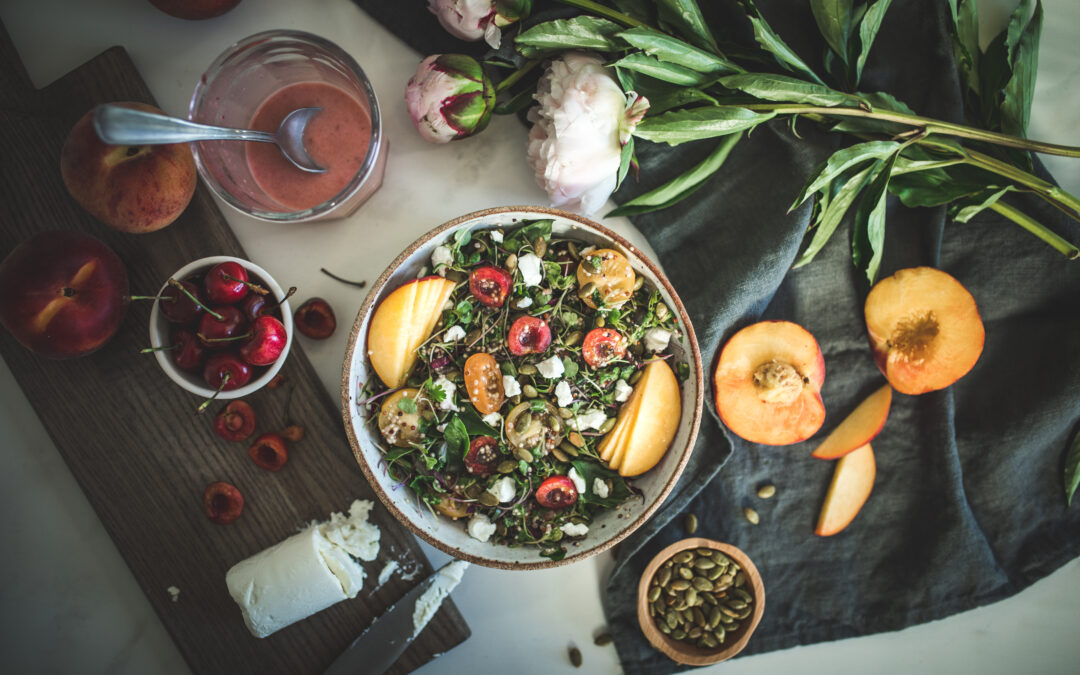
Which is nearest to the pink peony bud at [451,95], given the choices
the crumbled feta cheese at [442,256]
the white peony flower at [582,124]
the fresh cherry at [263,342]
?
the white peony flower at [582,124]

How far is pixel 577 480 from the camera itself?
3.44 feet

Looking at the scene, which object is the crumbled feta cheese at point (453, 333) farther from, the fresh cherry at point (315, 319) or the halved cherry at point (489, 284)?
the fresh cherry at point (315, 319)

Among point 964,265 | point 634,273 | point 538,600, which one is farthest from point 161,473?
point 964,265

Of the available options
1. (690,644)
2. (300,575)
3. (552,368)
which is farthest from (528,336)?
(690,644)

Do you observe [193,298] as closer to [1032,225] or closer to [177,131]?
[177,131]

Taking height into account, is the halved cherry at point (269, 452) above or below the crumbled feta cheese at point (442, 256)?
below

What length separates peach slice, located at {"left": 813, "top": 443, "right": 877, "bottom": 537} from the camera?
1195 millimetres

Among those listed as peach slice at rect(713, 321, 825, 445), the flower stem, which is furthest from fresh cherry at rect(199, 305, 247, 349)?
the flower stem

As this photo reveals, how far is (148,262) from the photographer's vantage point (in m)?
1.11

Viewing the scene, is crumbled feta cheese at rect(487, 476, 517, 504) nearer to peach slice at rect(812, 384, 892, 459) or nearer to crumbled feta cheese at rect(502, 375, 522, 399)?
crumbled feta cheese at rect(502, 375, 522, 399)

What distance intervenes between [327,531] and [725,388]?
0.76 metres

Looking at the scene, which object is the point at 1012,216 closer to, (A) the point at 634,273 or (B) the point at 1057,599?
(A) the point at 634,273

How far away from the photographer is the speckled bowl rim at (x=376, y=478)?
950mm

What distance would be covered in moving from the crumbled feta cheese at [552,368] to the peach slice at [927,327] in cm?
62
